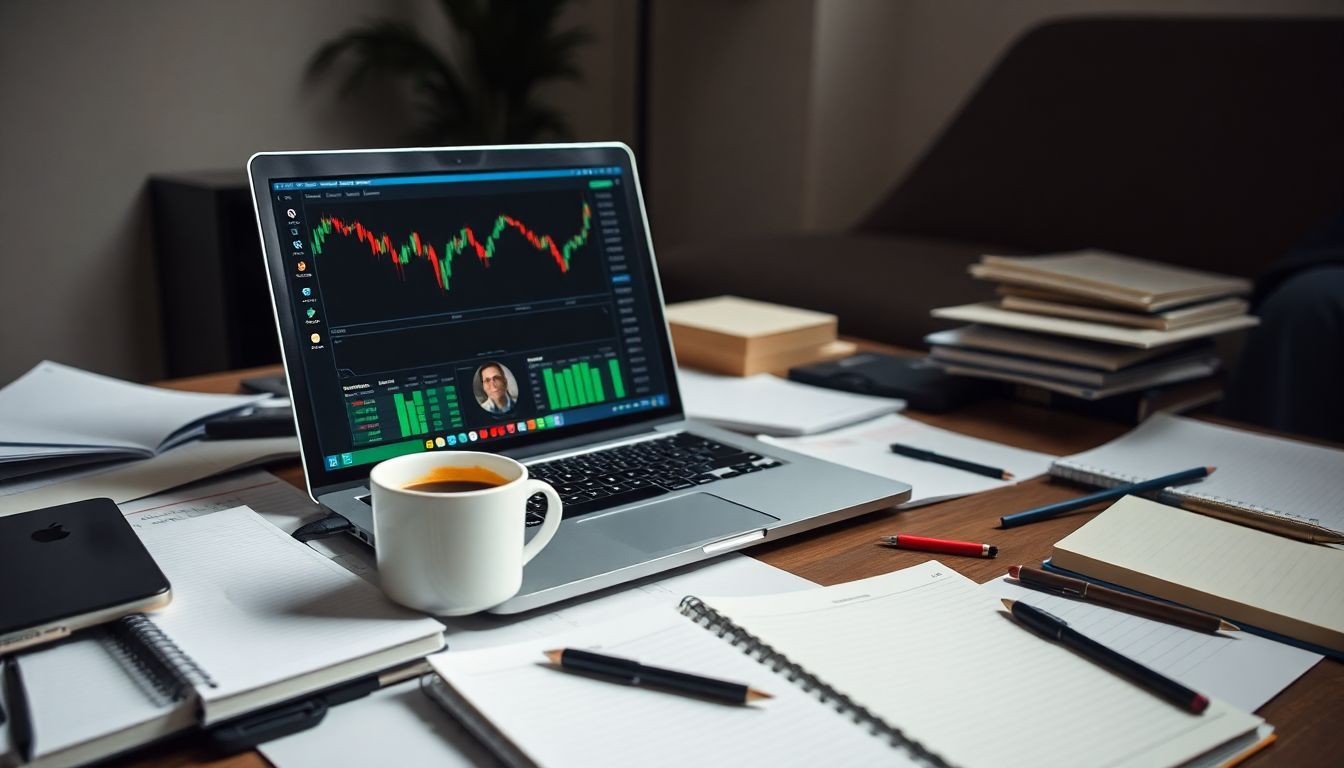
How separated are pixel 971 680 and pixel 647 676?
0.17m

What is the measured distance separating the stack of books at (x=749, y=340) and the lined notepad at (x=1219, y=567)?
51 centimetres

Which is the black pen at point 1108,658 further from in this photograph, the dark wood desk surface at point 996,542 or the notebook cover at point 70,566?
the notebook cover at point 70,566

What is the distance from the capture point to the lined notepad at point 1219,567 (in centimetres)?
67

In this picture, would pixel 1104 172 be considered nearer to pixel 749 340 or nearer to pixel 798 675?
pixel 749 340

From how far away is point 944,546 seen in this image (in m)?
0.77

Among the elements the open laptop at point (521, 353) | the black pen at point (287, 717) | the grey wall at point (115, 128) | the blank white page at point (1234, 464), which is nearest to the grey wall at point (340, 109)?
the grey wall at point (115, 128)

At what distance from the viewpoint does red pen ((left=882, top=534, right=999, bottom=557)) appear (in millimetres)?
763

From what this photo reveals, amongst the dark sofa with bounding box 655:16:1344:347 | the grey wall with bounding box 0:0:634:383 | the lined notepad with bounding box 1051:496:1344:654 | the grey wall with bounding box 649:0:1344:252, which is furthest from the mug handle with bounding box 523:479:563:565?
the grey wall with bounding box 649:0:1344:252

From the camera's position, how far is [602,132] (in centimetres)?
414

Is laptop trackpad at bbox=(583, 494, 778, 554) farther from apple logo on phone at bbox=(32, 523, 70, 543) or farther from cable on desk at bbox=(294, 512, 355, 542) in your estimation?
apple logo on phone at bbox=(32, 523, 70, 543)

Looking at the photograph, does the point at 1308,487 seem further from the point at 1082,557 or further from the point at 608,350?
the point at 608,350

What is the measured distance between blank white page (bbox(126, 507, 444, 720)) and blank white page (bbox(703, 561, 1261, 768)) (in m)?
0.20

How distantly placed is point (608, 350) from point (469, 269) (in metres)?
0.15

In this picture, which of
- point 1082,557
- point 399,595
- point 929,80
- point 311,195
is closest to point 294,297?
point 311,195
